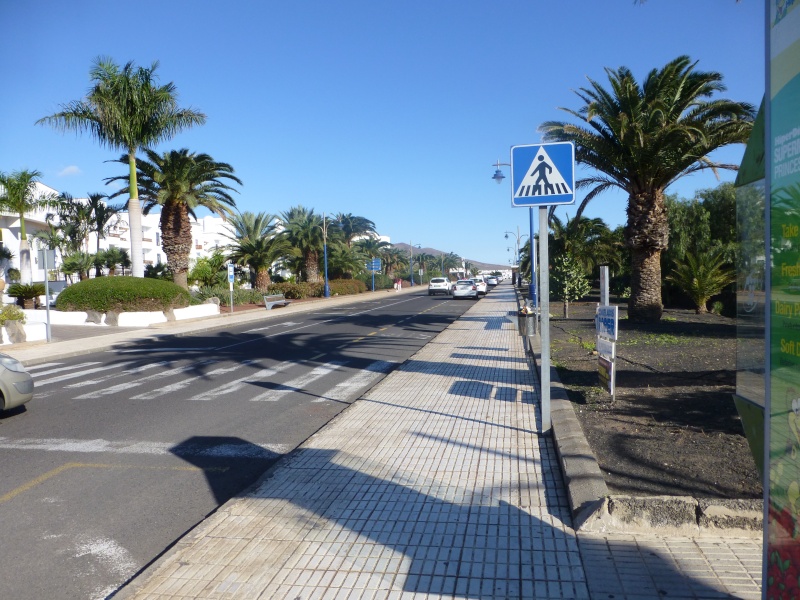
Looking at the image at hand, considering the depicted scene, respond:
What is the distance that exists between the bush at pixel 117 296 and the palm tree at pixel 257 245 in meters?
17.8

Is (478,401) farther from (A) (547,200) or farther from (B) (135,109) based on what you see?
(B) (135,109)

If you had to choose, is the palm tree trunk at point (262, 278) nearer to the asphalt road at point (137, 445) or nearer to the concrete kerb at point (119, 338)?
the concrete kerb at point (119, 338)

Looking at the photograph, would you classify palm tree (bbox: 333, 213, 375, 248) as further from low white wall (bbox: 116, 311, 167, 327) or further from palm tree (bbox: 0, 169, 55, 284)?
low white wall (bbox: 116, 311, 167, 327)

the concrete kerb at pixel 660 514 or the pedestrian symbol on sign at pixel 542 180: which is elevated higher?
the pedestrian symbol on sign at pixel 542 180

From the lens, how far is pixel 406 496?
5582 mm

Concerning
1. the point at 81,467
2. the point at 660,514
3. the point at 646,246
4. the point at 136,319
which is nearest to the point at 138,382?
the point at 81,467

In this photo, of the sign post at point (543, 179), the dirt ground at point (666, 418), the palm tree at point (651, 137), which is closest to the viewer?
the dirt ground at point (666, 418)

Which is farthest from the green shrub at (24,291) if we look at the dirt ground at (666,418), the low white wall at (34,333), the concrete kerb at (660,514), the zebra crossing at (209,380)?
the concrete kerb at (660,514)

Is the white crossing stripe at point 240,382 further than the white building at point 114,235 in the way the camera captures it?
No

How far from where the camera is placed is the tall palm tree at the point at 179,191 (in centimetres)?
3384

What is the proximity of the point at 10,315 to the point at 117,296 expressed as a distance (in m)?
7.20

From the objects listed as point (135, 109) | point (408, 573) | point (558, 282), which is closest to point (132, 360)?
point (408, 573)

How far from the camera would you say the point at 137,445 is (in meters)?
7.78

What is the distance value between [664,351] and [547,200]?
6843 millimetres
